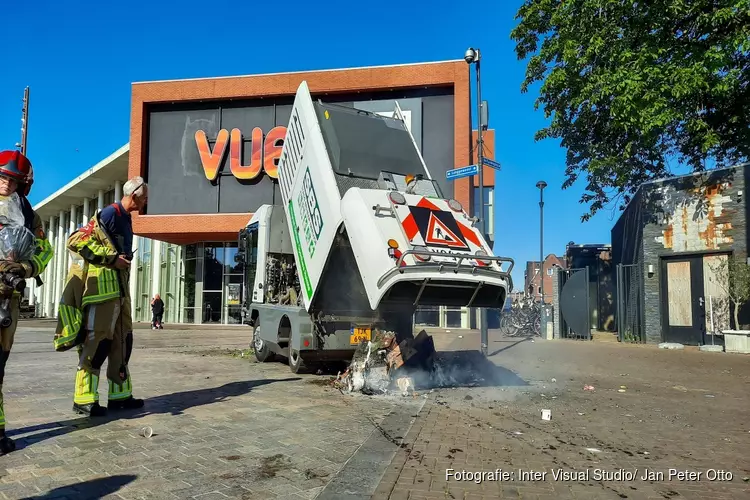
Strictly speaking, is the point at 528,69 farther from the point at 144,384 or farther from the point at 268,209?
the point at 144,384

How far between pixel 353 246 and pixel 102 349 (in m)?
2.98

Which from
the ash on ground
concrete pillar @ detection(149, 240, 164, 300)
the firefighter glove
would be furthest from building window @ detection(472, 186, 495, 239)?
the firefighter glove

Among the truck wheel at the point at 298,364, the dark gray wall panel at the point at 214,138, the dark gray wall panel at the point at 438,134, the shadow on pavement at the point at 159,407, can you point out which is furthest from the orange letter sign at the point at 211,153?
the shadow on pavement at the point at 159,407

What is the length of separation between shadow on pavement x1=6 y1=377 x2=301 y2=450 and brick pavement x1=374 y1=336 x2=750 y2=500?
2.56m

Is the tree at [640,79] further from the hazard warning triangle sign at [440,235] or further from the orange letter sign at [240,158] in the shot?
the orange letter sign at [240,158]

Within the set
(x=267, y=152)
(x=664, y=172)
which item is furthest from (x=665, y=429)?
(x=267, y=152)

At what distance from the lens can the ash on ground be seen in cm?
722

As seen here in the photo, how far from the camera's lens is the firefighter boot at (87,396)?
17.1 feet

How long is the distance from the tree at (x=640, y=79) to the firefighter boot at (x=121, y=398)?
12922 millimetres

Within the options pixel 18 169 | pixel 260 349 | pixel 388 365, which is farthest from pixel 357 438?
pixel 260 349

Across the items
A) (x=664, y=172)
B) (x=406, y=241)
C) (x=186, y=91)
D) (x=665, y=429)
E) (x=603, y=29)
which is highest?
(x=186, y=91)

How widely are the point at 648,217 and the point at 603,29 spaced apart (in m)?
5.70

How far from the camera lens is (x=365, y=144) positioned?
26.6ft

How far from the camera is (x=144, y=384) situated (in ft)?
24.7
